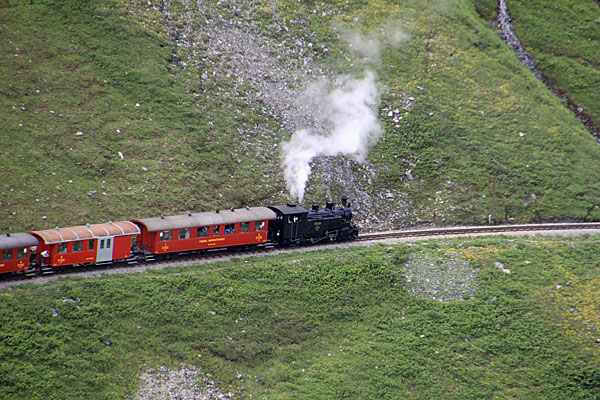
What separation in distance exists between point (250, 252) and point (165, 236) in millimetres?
5723

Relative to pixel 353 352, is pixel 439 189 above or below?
above

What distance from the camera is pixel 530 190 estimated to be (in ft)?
165

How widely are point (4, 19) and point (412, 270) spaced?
119 feet

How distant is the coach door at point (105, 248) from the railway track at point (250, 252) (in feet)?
2.01

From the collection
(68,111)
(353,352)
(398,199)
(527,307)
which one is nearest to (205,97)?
(68,111)

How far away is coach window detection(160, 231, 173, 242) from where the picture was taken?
105 ft

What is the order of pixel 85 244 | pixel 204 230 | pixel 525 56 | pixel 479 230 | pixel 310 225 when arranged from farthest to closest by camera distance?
pixel 525 56 < pixel 479 230 < pixel 310 225 < pixel 204 230 < pixel 85 244

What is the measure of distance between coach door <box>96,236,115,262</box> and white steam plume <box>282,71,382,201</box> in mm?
15058

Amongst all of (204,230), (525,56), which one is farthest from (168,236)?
(525,56)

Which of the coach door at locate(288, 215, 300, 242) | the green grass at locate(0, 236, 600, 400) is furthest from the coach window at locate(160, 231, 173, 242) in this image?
the coach door at locate(288, 215, 300, 242)

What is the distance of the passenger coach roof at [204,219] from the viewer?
32.2 m

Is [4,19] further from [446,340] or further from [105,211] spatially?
[446,340]

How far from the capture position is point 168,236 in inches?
1270

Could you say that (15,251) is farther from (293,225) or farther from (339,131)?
(339,131)
